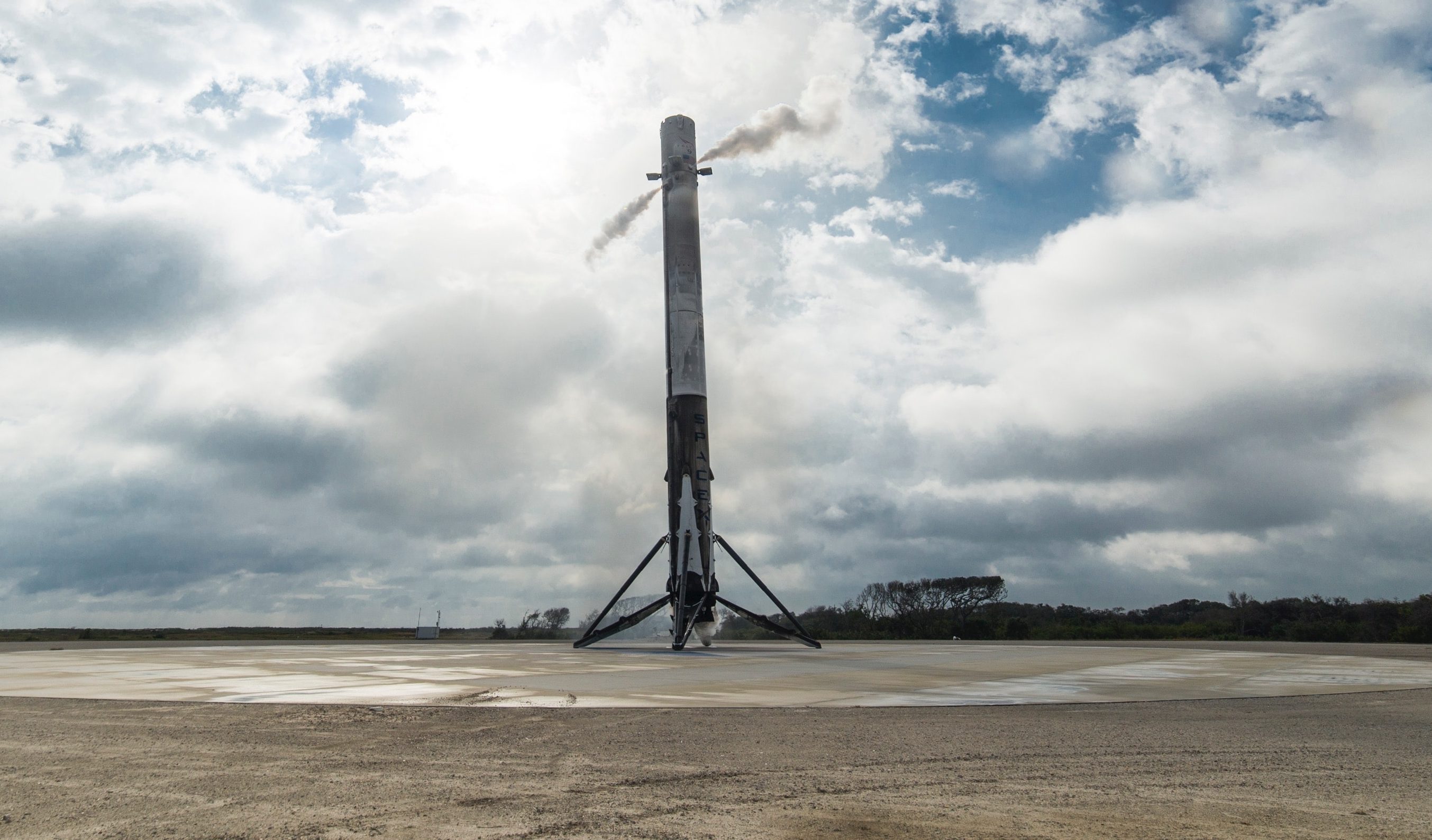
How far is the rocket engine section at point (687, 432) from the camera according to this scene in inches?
1164

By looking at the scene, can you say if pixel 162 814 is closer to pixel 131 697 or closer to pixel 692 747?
pixel 692 747

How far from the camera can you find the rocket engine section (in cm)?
2958

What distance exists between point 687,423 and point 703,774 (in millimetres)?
23711

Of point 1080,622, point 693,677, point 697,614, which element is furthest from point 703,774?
point 1080,622

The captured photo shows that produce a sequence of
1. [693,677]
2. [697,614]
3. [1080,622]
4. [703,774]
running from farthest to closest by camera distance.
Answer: [1080,622]
[697,614]
[693,677]
[703,774]

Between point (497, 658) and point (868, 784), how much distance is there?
65.0 ft

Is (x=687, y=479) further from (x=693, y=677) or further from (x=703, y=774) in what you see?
(x=703, y=774)

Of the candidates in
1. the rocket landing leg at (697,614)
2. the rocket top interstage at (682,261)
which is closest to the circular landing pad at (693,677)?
the rocket landing leg at (697,614)

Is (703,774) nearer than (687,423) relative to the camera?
Yes

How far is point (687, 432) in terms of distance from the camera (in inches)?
1189

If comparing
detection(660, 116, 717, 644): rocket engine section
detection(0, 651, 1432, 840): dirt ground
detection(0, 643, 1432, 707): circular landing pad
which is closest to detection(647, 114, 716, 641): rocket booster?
detection(660, 116, 717, 644): rocket engine section

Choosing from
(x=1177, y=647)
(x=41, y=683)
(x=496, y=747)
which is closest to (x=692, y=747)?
(x=496, y=747)

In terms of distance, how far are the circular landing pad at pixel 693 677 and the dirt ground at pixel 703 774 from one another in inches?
74.2

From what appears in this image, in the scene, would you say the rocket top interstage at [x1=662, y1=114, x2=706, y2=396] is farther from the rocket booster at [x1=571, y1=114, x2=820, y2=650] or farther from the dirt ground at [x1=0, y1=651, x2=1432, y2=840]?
the dirt ground at [x1=0, y1=651, x2=1432, y2=840]
